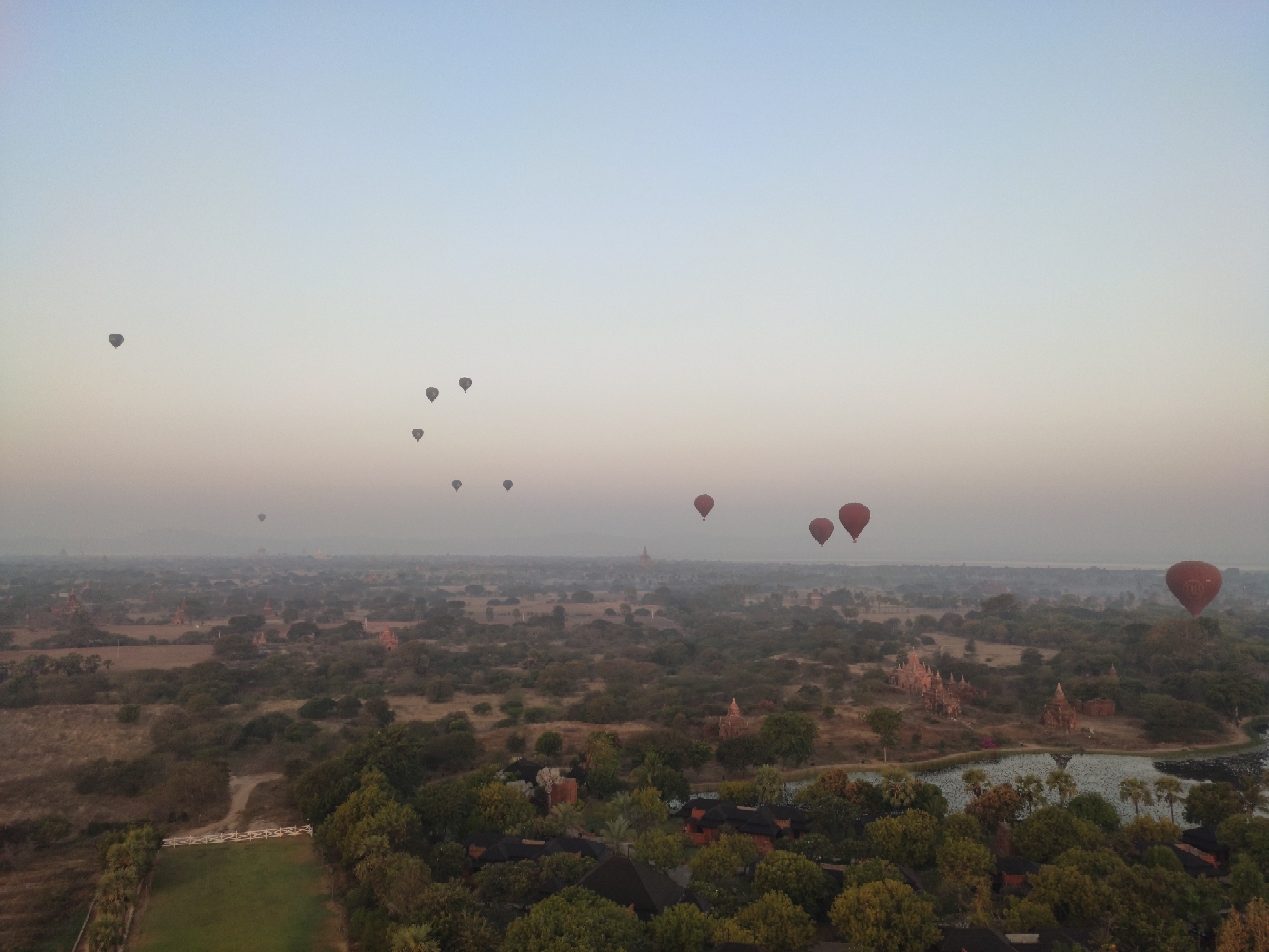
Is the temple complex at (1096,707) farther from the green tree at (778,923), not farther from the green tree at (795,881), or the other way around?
the green tree at (778,923)

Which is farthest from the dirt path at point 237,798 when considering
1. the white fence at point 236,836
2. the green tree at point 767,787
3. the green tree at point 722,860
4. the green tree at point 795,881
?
the green tree at point 795,881

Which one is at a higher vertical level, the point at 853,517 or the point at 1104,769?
the point at 853,517

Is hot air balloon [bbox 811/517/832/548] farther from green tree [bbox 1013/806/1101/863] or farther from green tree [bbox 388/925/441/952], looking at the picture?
green tree [bbox 388/925/441/952]

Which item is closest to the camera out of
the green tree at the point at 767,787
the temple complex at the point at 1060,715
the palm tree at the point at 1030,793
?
the palm tree at the point at 1030,793

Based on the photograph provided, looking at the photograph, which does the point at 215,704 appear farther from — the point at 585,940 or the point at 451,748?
the point at 585,940

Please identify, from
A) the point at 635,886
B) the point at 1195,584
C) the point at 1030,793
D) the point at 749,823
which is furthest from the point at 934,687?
the point at 635,886

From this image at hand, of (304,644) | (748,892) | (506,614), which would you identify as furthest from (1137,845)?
(506,614)

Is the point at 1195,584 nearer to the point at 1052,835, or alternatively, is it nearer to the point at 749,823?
the point at 1052,835
